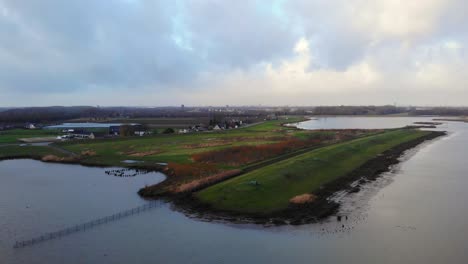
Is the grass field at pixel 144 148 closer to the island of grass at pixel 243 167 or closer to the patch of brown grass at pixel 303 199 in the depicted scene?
the island of grass at pixel 243 167

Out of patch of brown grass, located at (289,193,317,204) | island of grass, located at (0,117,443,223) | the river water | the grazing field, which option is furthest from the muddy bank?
the grazing field

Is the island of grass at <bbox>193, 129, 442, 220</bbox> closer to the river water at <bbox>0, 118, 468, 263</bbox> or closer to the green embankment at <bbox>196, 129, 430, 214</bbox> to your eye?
the green embankment at <bbox>196, 129, 430, 214</bbox>

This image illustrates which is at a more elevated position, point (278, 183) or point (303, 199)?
point (278, 183)

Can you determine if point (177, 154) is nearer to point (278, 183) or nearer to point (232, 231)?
point (278, 183)

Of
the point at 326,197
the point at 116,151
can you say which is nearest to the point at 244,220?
the point at 326,197

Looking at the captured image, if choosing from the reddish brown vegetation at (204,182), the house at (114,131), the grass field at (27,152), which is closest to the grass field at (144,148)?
the grass field at (27,152)

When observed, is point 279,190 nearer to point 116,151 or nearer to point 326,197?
point 326,197

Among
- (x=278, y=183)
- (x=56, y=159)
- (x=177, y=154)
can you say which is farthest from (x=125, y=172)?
(x=278, y=183)
